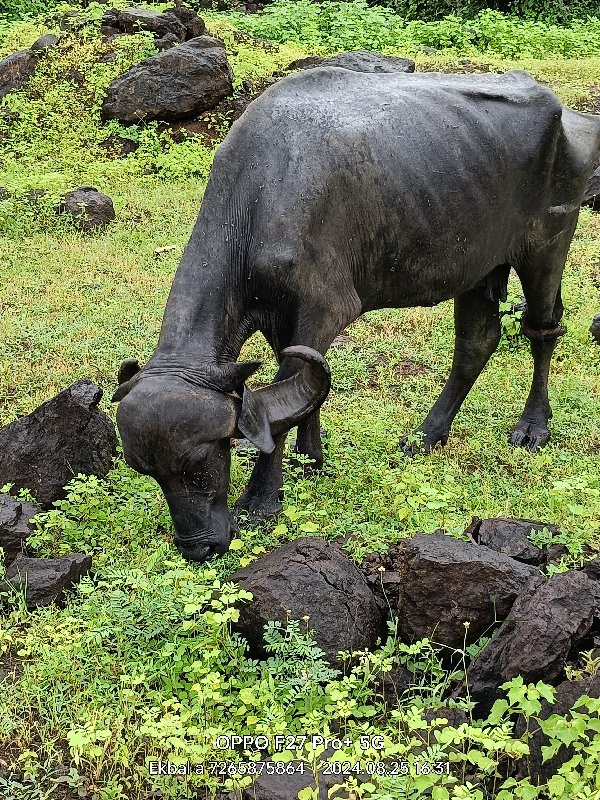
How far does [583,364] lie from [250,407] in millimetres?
3982

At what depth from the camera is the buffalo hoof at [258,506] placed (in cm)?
482

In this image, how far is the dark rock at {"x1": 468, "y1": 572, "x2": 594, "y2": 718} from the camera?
327cm

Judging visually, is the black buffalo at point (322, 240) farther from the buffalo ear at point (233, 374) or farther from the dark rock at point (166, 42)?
the dark rock at point (166, 42)

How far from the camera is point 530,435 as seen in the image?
20.1 feet

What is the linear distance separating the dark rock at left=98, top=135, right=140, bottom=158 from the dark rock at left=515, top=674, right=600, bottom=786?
422 inches

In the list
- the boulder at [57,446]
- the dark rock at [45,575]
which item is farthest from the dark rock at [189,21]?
the dark rock at [45,575]

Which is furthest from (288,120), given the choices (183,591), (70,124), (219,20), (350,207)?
(219,20)

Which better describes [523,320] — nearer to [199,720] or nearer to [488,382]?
[488,382]

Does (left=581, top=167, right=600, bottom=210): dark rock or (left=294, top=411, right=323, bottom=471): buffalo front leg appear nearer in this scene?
(left=294, top=411, right=323, bottom=471): buffalo front leg

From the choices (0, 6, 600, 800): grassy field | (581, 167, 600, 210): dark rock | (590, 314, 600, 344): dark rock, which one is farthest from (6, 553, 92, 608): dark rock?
(581, 167, 600, 210): dark rock

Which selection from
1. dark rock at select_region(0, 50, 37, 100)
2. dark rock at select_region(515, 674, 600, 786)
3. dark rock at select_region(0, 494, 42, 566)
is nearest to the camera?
dark rock at select_region(515, 674, 600, 786)

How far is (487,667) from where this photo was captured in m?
3.44

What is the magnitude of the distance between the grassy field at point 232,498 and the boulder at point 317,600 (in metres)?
0.10

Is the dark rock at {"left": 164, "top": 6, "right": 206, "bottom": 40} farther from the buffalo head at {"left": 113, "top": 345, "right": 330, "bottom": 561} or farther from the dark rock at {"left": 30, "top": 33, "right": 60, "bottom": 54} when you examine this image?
the buffalo head at {"left": 113, "top": 345, "right": 330, "bottom": 561}
